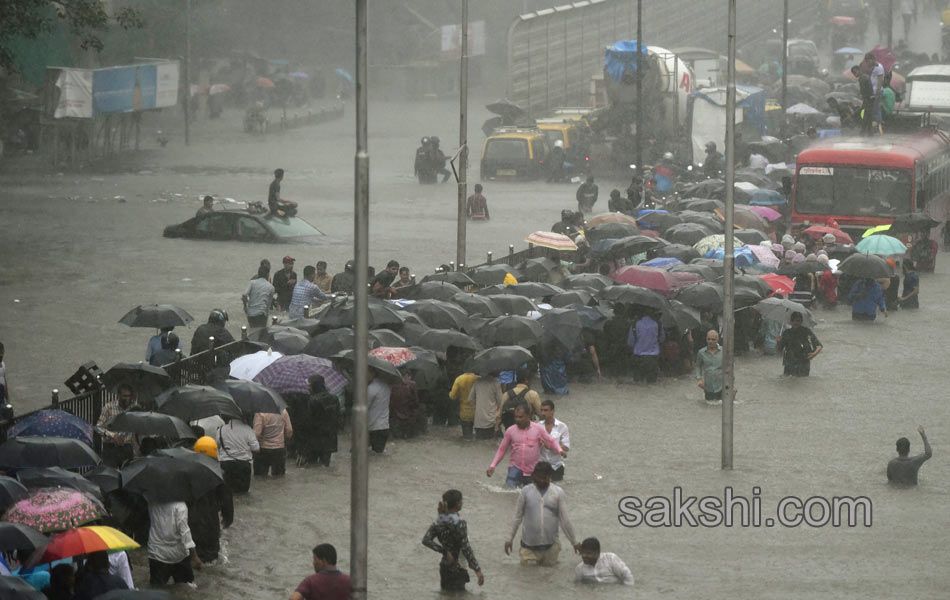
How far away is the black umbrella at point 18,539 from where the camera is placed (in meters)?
9.70

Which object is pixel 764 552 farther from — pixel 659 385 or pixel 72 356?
pixel 72 356

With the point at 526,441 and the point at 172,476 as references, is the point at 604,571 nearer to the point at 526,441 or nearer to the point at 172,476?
the point at 526,441

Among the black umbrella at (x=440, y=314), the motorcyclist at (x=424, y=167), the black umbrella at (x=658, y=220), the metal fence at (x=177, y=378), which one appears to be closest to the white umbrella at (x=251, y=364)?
the metal fence at (x=177, y=378)

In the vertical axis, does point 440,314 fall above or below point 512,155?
below

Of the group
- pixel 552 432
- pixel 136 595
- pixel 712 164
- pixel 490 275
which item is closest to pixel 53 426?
pixel 552 432

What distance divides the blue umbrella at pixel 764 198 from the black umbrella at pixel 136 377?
20048 millimetres

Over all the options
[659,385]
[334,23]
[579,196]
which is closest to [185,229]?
[579,196]

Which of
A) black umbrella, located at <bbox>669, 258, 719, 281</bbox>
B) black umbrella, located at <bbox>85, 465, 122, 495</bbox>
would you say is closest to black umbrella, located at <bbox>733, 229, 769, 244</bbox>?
black umbrella, located at <bbox>669, 258, 719, 281</bbox>

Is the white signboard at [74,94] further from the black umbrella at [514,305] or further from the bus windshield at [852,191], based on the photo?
the black umbrella at [514,305]

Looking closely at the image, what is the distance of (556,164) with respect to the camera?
4481 cm

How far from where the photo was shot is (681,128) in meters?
46.3

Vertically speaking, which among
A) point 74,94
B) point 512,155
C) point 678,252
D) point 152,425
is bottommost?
point 152,425

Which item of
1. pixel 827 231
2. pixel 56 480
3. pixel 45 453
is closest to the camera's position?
pixel 56 480

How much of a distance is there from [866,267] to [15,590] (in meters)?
17.4
